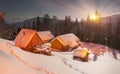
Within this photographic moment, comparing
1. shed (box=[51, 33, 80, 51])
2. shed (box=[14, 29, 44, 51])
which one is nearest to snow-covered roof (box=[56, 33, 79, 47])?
shed (box=[51, 33, 80, 51])

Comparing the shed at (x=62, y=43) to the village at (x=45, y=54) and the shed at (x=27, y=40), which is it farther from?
the shed at (x=27, y=40)

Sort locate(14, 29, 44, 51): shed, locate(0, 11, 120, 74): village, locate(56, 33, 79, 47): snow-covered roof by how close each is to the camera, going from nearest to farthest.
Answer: locate(0, 11, 120, 74): village
locate(14, 29, 44, 51): shed
locate(56, 33, 79, 47): snow-covered roof

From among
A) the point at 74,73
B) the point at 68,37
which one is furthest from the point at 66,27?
the point at 74,73

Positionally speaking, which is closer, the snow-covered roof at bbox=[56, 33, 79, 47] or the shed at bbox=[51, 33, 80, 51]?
the shed at bbox=[51, 33, 80, 51]

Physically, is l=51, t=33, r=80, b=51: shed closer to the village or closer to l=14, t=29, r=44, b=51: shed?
the village

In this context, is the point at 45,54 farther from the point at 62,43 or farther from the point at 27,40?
the point at 62,43

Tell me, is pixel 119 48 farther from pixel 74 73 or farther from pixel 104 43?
pixel 74 73

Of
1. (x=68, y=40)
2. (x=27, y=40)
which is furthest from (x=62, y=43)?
(x=27, y=40)

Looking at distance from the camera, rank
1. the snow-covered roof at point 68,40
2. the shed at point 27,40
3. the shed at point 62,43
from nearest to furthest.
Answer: the shed at point 27,40 < the shed at point 62,43 < the snow-covered roof at point 68,40

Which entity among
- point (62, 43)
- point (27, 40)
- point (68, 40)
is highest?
point (27, 40)

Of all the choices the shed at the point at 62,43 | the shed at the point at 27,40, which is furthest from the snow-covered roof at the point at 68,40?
the shed at the point at 27,40

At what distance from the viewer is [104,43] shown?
38844 millimetres

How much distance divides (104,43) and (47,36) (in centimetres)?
1338

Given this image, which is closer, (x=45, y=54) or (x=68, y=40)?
(x=45, y=54)
